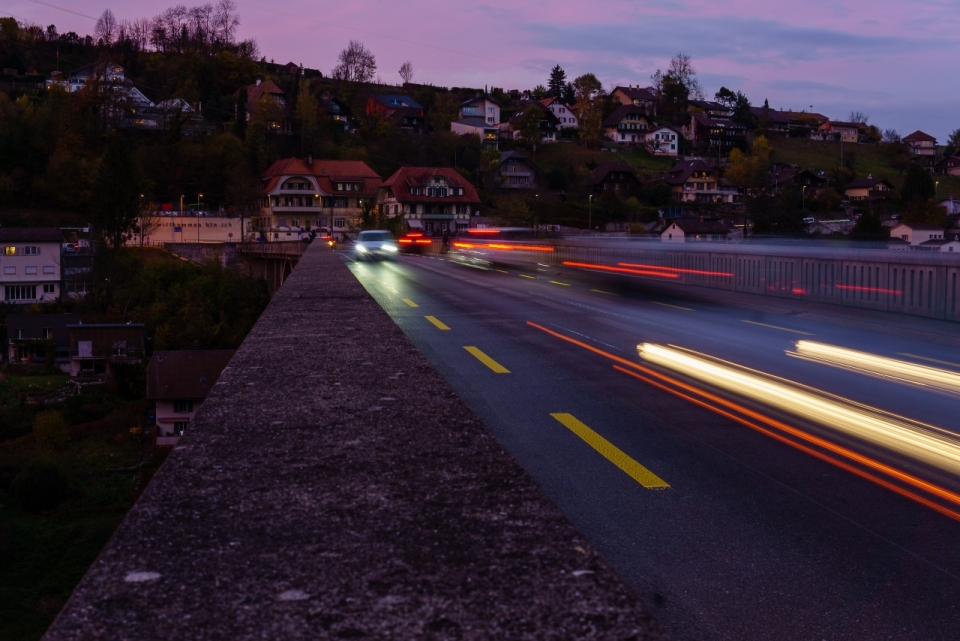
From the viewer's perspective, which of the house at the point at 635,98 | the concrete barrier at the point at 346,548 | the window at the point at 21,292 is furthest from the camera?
the house at the point at 635,98

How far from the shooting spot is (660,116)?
615ft

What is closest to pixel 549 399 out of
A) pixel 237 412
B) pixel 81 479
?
pixel 237 412

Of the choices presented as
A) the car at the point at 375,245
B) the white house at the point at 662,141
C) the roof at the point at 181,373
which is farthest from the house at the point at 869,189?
the roof at the point at 181,373

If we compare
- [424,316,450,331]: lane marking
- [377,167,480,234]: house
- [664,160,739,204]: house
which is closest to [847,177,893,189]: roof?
[664,160,739,204]: house

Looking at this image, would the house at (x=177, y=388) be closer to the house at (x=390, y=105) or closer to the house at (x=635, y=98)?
the house at (x=390, y=105)

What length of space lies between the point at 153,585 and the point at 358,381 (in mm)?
3229

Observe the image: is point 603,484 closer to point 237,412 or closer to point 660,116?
point 237,412

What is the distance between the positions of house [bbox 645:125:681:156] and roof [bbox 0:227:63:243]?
107 m

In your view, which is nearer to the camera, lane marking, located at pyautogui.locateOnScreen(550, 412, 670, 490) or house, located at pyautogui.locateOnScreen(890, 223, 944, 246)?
lane marking, located at pyautogui.locateOnScreen(550, 412, 670, 490)

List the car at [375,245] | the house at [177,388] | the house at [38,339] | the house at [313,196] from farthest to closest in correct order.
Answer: the house at [313,196] → the house at [38,339] → the car at [375,245] → the house at [177,388]

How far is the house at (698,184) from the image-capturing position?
13050 cm

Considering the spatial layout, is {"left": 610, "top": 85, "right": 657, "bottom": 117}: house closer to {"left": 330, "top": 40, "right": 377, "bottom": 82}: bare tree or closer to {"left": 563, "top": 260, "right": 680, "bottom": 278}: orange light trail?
{"left": 330, "top": 40, "right": 377, "bottom": 82}: bare tree

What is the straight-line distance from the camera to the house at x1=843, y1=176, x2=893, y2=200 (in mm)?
114131

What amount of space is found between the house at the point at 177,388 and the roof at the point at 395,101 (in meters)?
121
